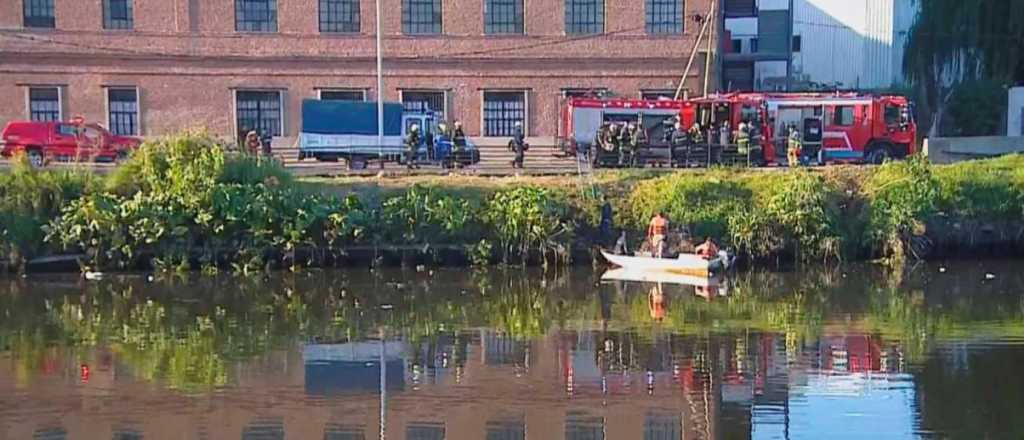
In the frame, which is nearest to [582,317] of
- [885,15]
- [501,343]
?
[501,343]

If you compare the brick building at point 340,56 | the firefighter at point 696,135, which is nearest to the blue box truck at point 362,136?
the brick building at point 340,56

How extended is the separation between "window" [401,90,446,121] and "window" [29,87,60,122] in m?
12.1

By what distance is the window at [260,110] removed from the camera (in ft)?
146

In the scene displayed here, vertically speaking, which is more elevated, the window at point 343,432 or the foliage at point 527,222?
the foliage at point 527,222

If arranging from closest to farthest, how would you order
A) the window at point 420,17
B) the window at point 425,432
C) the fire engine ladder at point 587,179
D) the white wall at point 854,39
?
the window at point 425,432
the fire engine ladder at point 587,179
the window at point 420,17
the white wall at point 854,39

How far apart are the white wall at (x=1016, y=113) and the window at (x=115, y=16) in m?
30.6

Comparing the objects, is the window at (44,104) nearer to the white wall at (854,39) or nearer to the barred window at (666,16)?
the barred window at (666,16)

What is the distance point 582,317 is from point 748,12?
3481 centimetres

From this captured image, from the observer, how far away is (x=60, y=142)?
3691 centimetres

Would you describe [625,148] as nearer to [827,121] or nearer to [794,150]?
[794,150]

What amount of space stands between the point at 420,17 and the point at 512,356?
27846 millimetres

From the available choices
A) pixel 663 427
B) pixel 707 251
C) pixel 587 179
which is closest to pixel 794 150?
pixel 587 179

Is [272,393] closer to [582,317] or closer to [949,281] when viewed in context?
[582,317]

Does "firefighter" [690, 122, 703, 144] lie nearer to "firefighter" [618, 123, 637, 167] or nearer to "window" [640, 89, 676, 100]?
"firefighter" [618, 123, 637, 167]
